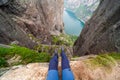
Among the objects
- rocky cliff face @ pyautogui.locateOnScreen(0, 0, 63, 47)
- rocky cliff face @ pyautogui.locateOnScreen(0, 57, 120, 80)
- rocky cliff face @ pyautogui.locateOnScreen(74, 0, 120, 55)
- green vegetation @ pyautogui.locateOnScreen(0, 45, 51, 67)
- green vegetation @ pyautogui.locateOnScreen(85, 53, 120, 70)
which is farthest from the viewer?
rocky cliff face @ pyautogui.locateOnScreen(0, 0, 63, 47)

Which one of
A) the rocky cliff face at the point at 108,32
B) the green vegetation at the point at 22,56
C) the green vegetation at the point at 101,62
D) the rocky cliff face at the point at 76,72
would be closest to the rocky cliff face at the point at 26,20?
the rocky cliff face at the point at 108,32

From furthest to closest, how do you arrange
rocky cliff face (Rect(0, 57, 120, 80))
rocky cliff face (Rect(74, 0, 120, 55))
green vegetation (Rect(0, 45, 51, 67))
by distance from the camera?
1. rocky cliff face (Rect(74, 0, 120, 55))
2. green vegetation (Rect(0, 45, 51, 67))
3. rocky cliff face (Rect(0, 57, 120, 80))

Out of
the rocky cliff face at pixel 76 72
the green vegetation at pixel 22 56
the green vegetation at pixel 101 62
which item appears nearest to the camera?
the rocky cliff face at pixel 76 72

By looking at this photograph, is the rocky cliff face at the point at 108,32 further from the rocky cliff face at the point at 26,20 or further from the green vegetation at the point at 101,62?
the rocky cliff face at the point at 26,20

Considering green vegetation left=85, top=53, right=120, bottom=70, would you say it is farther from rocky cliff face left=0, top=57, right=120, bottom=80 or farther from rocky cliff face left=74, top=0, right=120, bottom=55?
rocky cliff face left=74, top=0, right=120, bottom=55

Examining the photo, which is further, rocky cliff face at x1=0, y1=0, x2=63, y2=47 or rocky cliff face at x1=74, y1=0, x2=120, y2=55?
rocky cliff face at x1=0, y1=0, x2=63, y2=47

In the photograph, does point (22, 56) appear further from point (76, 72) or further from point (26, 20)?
point (26, 20)

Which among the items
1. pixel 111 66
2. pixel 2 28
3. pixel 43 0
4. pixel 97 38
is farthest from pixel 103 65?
pixel 43 0

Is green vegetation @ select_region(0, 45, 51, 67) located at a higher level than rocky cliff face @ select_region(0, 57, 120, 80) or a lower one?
higher

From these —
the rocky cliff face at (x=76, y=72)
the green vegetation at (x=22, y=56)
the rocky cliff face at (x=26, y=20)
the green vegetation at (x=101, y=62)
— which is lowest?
the rocky cliff face at (x=76, y=72)

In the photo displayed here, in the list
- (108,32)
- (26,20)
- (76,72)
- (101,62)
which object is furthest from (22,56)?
(26,20)

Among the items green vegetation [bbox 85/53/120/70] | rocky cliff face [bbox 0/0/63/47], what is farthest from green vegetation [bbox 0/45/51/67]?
rocky cliff face [bbox 0/0/63/47]
